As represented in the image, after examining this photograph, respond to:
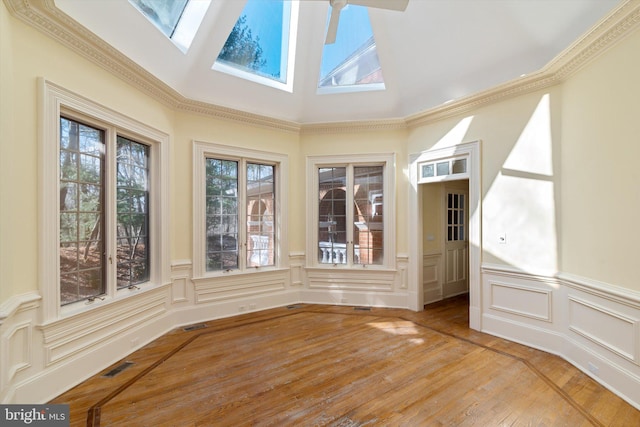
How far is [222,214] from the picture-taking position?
14.0 ft

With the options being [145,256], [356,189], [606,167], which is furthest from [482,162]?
[145,256]

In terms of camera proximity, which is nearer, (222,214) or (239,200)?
(222,214)

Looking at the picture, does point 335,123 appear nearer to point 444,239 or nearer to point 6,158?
point 444,239

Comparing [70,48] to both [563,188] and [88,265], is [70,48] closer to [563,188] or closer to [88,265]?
[88,265]

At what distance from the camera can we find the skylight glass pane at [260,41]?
386 centimetres

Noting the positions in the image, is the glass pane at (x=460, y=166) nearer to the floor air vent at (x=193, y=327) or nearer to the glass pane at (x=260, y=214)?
the glass pane at (x=260, y=214)

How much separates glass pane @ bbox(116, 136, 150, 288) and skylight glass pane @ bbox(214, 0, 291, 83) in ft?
5.34

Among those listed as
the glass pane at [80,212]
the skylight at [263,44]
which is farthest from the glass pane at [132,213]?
the skylight at [263,44]

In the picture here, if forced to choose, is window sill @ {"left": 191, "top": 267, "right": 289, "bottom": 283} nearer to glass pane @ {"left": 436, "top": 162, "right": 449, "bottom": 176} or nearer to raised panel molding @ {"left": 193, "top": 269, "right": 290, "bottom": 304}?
raised panel molding @ {"left": 193, "top": 269, "right": 290, "bottom": 304}

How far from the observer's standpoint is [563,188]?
3.02m

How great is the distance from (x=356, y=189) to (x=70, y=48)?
374cm

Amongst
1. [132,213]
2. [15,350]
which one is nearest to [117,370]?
[15,350]

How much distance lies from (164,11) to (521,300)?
16.6 feet

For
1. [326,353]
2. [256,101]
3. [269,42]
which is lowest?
[326,353]
